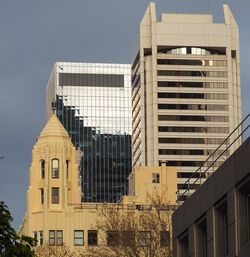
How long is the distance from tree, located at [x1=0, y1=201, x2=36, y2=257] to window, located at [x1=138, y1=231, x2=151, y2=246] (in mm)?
47779

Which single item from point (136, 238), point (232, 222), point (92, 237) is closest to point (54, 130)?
point (92, 237)

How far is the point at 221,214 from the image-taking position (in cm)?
4859

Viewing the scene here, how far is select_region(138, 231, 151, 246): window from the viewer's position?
90250 millimetres

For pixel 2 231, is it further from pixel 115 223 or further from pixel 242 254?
pixel 115 223

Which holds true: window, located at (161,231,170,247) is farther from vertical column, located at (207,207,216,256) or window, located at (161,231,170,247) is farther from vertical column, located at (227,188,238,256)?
vertical column, located at (227,188,238,256)

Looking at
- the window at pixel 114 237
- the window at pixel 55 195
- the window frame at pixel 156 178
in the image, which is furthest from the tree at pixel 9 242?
the window frame at pixel 156 178

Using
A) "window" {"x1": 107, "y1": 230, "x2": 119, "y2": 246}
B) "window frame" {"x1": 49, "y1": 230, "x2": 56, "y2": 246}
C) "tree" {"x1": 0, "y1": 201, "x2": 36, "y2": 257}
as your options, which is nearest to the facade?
"tree" {"x1": 0, "y1": 201, "x2": 36, "y2": 257}

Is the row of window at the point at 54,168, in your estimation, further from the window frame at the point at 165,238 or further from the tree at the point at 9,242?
the tree at the point at 9,242

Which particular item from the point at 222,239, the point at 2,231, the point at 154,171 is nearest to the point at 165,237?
the point at 222,239

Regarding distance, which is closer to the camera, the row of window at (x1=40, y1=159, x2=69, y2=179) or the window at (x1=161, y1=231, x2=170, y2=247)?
the window at (x1=161, y1=231, x2=170, y2=247)

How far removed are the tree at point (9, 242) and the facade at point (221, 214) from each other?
720 cm

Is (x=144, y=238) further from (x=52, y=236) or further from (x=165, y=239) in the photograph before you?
(x=52, y=236)

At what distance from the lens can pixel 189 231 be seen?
180 ft

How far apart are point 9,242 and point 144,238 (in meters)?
48.8
